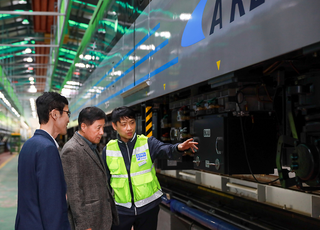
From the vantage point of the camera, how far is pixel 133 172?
2654 millimetres

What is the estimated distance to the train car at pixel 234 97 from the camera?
1859 millimetres

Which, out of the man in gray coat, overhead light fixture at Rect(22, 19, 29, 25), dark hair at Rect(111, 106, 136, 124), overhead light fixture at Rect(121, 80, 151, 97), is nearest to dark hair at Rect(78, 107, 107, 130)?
the man in gray coat

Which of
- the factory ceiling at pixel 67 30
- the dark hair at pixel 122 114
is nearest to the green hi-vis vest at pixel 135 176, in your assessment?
the dark hair at pixel 122 114

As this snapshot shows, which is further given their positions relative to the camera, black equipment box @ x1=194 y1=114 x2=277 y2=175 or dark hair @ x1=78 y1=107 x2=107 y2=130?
black equipment box @ x1=194 y1=114 x2=277 y2=175

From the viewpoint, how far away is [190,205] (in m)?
4.18

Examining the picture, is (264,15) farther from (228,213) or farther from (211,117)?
(228,213)

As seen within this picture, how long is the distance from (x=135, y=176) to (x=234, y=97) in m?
1.04

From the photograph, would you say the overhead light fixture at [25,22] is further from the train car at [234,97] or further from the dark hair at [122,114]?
the dark hair at [122,114]

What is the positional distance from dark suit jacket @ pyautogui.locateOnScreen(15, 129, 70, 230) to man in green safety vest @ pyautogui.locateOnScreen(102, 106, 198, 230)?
3.46ft

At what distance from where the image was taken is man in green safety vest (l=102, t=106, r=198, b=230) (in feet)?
8.52

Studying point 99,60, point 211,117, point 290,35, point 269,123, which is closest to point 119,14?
point 99,60

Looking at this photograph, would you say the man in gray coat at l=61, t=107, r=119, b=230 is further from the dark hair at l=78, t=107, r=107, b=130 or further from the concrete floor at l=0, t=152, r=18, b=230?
the concrete floor at l=0, t=152, r=18, b=230

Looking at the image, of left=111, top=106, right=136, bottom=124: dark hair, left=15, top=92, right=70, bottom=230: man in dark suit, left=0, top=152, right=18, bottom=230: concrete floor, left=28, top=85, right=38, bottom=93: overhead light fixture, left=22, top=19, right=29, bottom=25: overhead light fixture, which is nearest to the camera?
left=15, top=92, right=70, bottom=230: man in dark suit

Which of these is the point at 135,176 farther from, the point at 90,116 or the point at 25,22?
the point at 25,22
